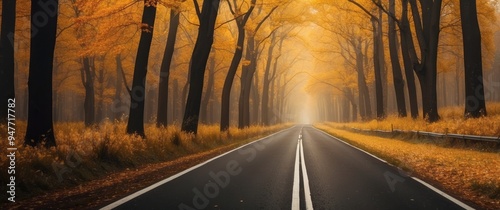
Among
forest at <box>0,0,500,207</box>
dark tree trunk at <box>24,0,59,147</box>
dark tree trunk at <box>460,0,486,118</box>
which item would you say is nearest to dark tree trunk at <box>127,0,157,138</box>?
forest at <box>0,0,500,207</box>

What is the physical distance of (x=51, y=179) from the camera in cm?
817

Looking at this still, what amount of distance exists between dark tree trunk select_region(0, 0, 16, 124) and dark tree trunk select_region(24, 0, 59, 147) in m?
8.18

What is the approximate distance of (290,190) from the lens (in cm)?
779

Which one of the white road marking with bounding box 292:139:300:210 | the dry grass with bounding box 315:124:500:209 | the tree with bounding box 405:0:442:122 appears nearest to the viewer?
the white road marking with bounding box 292:139:300:210

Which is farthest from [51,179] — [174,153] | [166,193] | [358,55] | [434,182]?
[358,55]

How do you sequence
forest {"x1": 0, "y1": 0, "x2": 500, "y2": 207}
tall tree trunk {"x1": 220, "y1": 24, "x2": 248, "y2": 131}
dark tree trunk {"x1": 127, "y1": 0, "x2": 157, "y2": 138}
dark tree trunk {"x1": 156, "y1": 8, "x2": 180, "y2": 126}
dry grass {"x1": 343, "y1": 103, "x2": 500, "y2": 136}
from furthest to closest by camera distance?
tall tree trunk {"x1": 220, "y1": 24, "x2": 248, "y2": 131} < dark tree trunk {"x1": 156, "y1": 8, "x2": 180, "y2": 126} < dark tree trunk {"x1": 127, "y1": 0, "x2": 157, "y2": 138} < dry grass {"x1": 343, "y1": 103, "x2": 500, "y2": 136} < forest {"x1": 0, "y1": 0, "x2": 500, "y2": 207}

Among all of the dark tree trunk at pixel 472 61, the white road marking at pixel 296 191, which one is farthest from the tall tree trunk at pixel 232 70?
the white road marking at pixel 296 191

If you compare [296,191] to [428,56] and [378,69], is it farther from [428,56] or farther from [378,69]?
[378,69]

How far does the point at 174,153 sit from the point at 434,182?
913 cm

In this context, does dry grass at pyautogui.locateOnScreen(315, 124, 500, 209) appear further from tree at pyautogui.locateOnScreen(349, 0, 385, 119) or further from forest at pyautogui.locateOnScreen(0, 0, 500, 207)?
tree at pyautogui.locateOnScreen(349, 0, 385, 119)

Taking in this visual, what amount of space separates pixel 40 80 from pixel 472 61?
17.7 meters

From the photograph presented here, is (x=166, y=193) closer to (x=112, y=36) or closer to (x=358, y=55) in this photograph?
(x=112, y=36)

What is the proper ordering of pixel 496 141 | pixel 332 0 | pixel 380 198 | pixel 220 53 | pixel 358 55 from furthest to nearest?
pixel 358 55 < pixel 220 53 < pixel 332 0 < pixel 496 141 < pixel 380 198

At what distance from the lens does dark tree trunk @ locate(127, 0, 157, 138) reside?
14.7 metres
